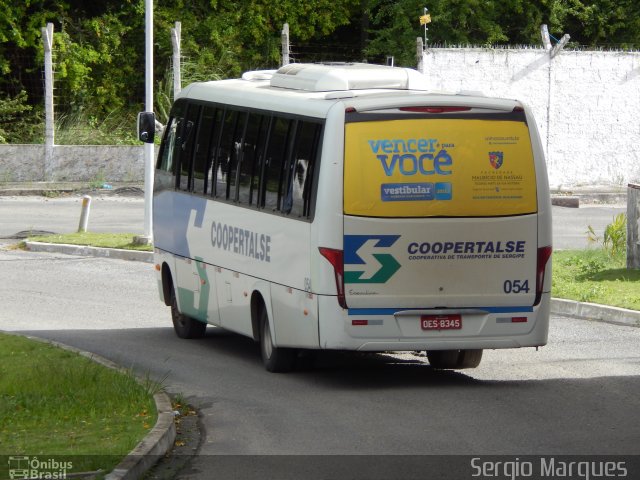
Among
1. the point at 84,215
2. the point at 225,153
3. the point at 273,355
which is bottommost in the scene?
the point at 84,215

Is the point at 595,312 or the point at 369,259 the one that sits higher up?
the point at 369,259

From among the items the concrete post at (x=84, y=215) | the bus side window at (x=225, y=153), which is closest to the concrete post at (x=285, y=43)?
the concrete post at (x=84, y=215)

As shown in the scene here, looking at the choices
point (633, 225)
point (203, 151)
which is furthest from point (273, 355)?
point (633, 225)

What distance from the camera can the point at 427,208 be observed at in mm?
13547

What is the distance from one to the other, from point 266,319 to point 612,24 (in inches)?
1366

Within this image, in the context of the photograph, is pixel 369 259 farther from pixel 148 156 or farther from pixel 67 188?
pixel 67 188

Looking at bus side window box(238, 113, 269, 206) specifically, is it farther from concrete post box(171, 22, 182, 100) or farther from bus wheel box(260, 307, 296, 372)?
concrete post box(171, 22, 182, 100)

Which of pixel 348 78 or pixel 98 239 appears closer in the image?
pixel 348 78

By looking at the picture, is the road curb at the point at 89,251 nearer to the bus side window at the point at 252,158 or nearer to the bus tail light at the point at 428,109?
the bus side window at the point at 252,158

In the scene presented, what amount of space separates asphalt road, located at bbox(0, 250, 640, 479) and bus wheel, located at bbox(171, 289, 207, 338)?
0.14 m

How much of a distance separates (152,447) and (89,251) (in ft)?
52.2

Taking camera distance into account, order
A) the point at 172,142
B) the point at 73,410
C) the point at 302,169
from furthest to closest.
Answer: the point at 172,142 → the point at 302,169 → the point at 73,410

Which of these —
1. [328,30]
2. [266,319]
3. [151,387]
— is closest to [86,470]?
[151,387]

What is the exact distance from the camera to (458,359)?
15.0 metres
